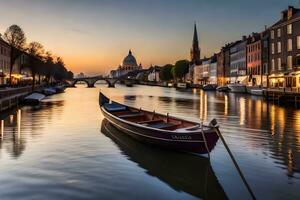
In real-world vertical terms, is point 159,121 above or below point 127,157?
above

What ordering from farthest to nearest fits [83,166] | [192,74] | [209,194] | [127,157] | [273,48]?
[192,74] → [273,48] → [127,157] → [83,166] → [209,194]

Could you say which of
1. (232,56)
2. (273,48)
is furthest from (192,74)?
(273,48)

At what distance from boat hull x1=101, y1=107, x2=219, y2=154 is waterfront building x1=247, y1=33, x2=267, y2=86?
71.9 meters

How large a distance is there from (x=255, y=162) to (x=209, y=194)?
199 inches

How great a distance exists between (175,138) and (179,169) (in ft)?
7.31

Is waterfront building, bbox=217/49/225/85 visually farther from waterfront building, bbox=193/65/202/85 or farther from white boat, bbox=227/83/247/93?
white boat, bbox=227/83/247/93

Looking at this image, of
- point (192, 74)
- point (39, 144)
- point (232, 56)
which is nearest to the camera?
point (39, 144)

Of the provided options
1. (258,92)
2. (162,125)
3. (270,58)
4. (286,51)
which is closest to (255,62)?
(270,58)

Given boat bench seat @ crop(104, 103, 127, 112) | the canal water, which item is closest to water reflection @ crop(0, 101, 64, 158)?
the canal water

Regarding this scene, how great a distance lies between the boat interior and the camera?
20.5m

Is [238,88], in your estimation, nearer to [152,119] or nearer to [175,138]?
[152,119]

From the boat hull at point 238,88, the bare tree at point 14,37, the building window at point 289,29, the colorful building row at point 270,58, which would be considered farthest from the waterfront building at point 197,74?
the bare tree at point 14,37

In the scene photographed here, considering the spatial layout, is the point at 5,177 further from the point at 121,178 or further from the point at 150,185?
the point at 150,185

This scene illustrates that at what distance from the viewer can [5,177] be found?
14.6 meters
